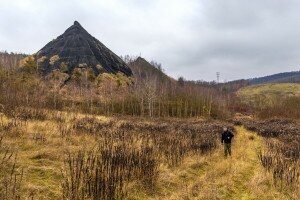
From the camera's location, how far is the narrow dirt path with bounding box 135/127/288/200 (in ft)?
26.3

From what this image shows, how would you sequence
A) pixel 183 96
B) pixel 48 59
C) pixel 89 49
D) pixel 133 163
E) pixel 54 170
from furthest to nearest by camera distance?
pixel 89 49 < pixel 48 59 < pixel 183 96 < pixel 133 163 < pixel 54 170

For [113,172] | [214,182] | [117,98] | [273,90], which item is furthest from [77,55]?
[273,90]

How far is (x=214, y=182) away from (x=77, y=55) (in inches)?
2890

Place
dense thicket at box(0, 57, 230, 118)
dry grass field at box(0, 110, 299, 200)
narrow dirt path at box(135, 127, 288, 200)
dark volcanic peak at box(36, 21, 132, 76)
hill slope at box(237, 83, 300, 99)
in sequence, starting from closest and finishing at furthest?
dry grass field at box(0, 110, 299, 200) < narrow dirt path at box(135, 127, 288, 200) < dense thicket at box(0, 57, 230, 118) < dark volcanic peak at box(36, 21, 132, 76) < hill slope at box(237, 83, 300, 99)

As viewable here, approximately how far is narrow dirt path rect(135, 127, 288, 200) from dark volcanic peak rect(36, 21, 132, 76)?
6453 centimetres

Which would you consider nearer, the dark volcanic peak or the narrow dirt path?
the narrow dirt path

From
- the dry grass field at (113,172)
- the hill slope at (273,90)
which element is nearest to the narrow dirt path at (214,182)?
the dry grass field at (113,172)

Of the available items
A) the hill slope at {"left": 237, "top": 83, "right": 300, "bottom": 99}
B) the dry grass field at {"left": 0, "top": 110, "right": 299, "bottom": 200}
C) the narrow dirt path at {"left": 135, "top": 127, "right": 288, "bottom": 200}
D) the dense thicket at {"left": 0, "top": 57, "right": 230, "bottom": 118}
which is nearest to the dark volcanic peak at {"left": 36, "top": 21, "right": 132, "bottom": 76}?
the dense thicket at {"left": 0, "top": 57, "right": 230, "bottom": 118}

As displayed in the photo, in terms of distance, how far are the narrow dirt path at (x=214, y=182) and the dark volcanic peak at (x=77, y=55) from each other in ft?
212

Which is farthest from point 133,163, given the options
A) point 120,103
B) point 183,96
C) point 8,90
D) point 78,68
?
point 78,68

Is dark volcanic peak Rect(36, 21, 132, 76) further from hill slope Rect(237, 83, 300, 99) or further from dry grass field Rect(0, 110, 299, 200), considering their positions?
hill slope Rect(237, 83, 300, 99)

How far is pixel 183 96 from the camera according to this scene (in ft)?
217

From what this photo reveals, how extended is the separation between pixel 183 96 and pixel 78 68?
24.8 m

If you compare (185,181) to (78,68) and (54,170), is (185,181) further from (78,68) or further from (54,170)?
(78,68)
